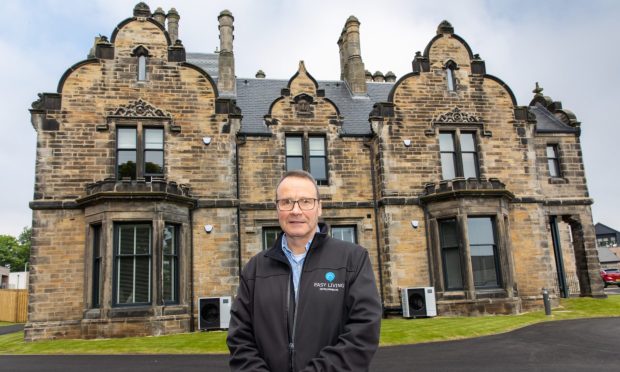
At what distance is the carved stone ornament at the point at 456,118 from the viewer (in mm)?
18422

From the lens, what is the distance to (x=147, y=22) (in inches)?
674

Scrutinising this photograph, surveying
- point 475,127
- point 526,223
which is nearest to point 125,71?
point 475,127

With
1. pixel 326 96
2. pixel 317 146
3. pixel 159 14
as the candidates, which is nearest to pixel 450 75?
pixel 326 96

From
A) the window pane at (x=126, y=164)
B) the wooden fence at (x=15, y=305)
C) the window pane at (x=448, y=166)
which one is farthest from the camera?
the wooden fence at (x=15, y=305)

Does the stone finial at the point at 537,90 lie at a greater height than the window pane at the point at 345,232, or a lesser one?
greater

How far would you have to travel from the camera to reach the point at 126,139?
16250mm

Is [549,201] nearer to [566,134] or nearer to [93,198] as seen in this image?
[566,134]

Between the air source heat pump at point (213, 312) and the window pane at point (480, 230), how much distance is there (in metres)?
8.54

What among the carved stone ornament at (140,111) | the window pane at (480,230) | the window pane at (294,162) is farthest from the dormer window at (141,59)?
the window pane at (480,230)

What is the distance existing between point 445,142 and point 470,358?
35.0 ft

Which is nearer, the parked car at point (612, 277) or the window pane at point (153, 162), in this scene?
the window pane at point (153, 162)

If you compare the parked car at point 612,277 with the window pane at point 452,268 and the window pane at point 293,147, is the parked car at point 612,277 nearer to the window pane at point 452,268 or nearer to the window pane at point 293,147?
the window pane at point 452,268

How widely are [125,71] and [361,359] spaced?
16.0 metres

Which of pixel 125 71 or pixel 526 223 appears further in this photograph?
pixel 526 223
